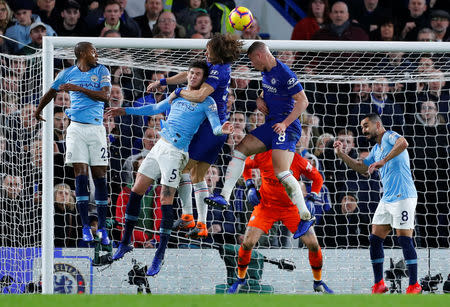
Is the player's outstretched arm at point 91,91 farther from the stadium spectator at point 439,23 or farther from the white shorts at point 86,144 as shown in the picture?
the stadium spectator at point 439,23

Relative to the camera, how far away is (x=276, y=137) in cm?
727

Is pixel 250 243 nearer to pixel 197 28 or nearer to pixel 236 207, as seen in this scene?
pixel 236 207

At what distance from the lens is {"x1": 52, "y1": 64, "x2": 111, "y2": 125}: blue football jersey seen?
763 centimetres

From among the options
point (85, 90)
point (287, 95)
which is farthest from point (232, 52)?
point (85, 90)

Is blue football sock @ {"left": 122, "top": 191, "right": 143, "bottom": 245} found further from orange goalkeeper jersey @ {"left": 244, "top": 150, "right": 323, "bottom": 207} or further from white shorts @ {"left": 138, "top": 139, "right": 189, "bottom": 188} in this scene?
orange goalkeeper jersey @ {"left": 244, "top": 150, "right": 323, "bottom": 207}

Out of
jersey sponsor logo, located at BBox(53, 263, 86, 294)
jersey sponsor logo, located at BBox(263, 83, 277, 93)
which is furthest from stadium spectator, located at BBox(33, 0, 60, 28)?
jersey sponsor logo, located at BBox(263, 83, 277, 93)

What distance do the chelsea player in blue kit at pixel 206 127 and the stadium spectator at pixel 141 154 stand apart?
4.92 feet

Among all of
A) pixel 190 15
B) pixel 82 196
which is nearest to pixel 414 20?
pixel 190 15

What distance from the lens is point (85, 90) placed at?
7512 millimetres

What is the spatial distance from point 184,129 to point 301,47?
58.9 inches

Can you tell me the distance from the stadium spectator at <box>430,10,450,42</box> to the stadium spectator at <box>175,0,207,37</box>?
10.5ft

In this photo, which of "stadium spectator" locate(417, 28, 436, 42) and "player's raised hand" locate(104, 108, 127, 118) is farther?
"stadium spectator" locate(417, 28, 436, 42)

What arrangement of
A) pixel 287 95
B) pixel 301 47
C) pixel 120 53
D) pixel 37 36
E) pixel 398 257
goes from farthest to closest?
pixel 37 36 → pixel 398 257 → pixel 120 53 → pixel 301 47 → pixel 287 95

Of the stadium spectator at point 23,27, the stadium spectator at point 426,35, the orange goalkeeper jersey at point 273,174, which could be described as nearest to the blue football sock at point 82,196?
the orange goalkeeper jersey at point 273,174
